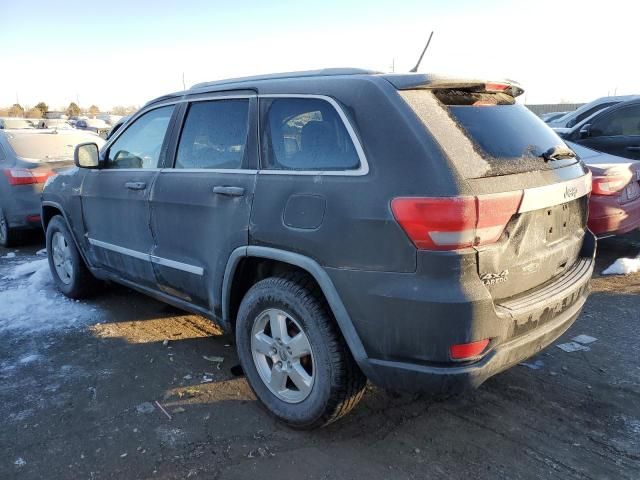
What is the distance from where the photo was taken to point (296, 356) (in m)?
2.85

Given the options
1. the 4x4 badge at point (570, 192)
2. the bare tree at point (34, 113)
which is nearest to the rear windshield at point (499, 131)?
the 4x4 badge at point (570, 192)

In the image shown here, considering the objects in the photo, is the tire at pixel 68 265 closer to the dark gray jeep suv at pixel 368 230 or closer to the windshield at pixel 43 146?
the dark gray jeep suv at pixel 368 230

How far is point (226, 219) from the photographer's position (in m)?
3.09

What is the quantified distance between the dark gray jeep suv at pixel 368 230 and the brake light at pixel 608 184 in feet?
8.46

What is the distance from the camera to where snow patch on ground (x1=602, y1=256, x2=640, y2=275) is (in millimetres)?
5523

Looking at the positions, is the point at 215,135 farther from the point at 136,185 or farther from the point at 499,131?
the point at 499,131

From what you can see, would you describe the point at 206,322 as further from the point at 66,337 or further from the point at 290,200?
the point at 290,200

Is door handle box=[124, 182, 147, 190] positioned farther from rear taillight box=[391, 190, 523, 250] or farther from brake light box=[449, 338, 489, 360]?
brake light box=[449, 338, 489, 360]

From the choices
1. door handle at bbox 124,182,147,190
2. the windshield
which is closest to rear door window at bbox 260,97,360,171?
door handle at bbox 124,182,147,190

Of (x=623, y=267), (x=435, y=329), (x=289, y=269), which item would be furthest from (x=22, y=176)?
(x=623, y=267)

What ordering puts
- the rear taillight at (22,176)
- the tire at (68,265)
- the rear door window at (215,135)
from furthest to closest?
the rear taillight at (22,176)
the tire at (68,265)
the rear door window at (215,135)

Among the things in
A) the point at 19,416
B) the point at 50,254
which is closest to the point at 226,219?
the point at 19,416

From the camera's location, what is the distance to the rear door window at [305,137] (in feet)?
8.61

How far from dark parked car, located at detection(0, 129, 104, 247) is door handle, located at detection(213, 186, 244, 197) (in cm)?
505
